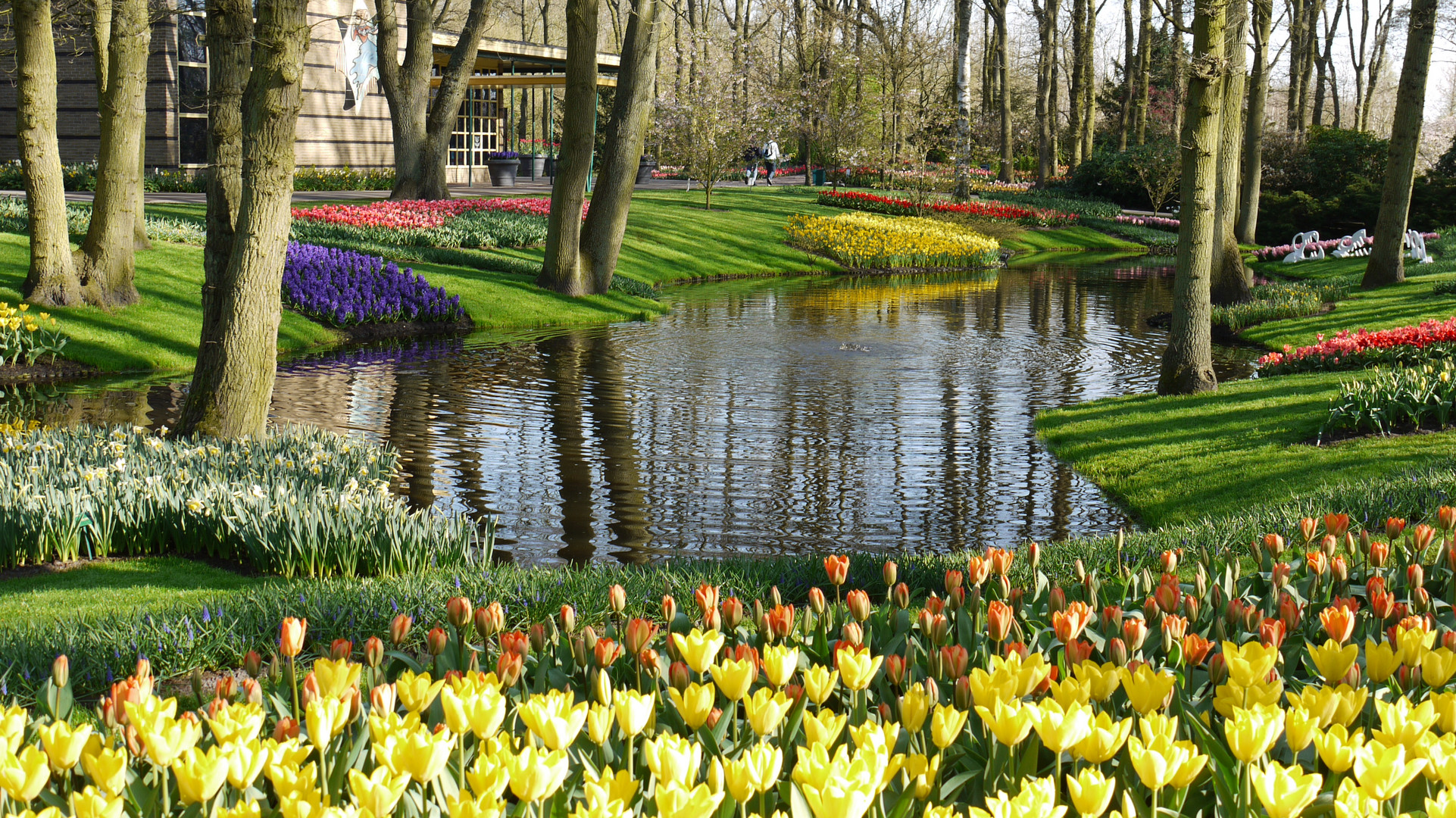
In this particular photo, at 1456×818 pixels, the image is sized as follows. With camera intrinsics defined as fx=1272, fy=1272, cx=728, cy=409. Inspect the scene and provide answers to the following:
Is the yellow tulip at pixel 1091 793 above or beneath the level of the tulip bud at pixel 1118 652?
above

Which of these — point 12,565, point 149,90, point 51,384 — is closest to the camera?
point 12,565

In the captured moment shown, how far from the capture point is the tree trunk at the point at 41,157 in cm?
1277

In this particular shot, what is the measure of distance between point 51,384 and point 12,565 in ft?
22.7

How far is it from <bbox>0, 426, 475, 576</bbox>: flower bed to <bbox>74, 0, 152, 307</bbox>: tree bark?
24.0 feet

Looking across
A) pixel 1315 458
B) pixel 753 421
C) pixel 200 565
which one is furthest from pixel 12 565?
pixel 1315 458

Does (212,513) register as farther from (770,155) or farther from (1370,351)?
(770,155)

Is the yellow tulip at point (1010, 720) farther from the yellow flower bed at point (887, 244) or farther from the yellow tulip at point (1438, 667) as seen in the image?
the yellow flower bed at point (887, 244)

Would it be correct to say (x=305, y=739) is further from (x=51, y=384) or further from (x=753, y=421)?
(x=51, y=384)

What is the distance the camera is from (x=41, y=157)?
515 inches

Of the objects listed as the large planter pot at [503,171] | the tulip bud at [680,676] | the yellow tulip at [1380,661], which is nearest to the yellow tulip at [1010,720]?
the tulip bud at [680,676]

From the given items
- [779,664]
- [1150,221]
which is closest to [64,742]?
[779,664]

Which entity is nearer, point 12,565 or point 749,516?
point 12,565

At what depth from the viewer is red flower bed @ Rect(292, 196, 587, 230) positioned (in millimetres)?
22906

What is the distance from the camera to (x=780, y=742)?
2734 mm
